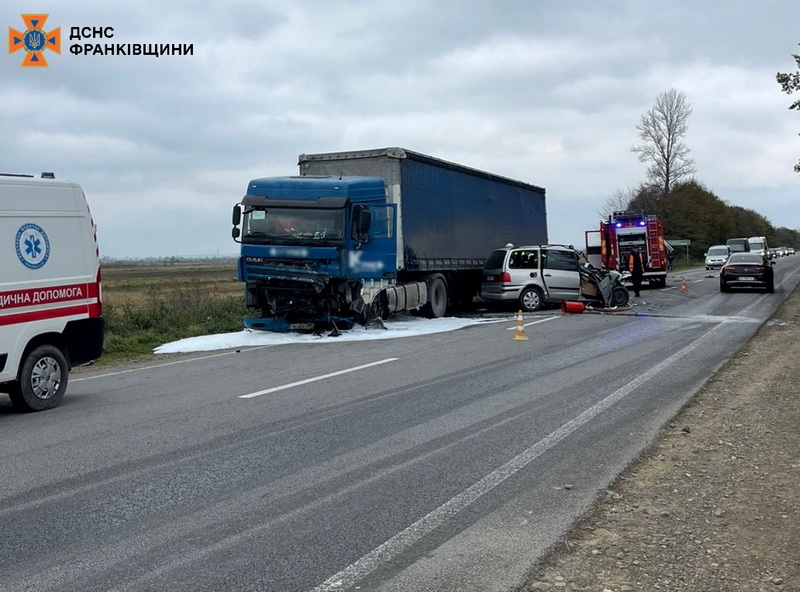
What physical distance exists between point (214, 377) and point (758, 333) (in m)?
10.8

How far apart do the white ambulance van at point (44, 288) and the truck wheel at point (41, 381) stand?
0.4 inches

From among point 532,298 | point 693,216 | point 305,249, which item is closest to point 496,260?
point 532,298

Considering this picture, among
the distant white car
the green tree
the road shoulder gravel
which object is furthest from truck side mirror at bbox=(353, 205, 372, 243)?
the green tree

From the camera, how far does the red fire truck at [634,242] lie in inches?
1329

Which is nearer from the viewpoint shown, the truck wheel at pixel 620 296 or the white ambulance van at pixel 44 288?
the white ambulance van at pixel 44 288

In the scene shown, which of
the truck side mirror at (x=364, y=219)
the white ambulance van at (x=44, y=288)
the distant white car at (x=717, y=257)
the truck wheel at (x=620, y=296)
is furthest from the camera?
the distant white car at (x=717, y=257)

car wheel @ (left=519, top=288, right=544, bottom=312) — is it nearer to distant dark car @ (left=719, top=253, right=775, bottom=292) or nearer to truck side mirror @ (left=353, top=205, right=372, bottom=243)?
truck side mirror @ (left=353, top=205, right=372, bottom=243)

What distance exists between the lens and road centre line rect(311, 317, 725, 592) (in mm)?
4086

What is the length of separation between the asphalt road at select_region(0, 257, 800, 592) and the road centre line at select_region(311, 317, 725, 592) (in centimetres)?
2

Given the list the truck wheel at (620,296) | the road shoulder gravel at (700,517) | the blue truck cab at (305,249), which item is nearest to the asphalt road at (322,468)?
the road shoulder gravel at (700,517)

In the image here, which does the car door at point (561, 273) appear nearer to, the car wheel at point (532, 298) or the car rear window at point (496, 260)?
the car wheel at point (532, 298)

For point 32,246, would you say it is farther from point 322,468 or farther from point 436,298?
point 436,298

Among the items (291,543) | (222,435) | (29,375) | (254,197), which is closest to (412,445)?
(222,435)

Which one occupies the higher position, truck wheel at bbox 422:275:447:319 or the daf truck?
the daf truck
